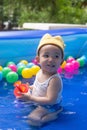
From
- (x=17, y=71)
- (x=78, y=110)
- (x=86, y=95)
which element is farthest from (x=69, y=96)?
(x=17, y=71)

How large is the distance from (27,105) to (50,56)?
56cm

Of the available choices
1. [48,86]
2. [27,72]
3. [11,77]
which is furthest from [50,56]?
[27,72]

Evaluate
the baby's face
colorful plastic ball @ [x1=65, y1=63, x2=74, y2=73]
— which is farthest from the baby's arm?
colorful plastic ball @ [x1=65, y1=63, x2=74, y2=73]

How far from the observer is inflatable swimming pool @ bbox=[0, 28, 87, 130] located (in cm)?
244

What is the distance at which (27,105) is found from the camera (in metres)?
2.82

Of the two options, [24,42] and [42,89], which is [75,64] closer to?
[24,42]

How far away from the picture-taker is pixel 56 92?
97.5 inches

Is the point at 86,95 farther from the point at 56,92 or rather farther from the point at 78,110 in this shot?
the point at 56,92

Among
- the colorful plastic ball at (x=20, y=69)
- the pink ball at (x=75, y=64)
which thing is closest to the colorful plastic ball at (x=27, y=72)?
the colorful plastic ball at (x=20, y=69)

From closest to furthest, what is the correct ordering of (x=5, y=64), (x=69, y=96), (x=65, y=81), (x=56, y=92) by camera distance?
(x=56, y=92)
(x=69, y=96)
(x=65, y=81)
(x=5, y=64)

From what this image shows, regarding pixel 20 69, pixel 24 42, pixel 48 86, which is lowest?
pixel 48 86

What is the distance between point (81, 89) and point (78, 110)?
67 centimetres

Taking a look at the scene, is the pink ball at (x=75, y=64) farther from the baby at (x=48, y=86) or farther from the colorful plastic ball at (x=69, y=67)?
the baby at (x=48, y=86)

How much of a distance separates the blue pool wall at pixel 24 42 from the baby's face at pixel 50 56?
1786 millimetres
